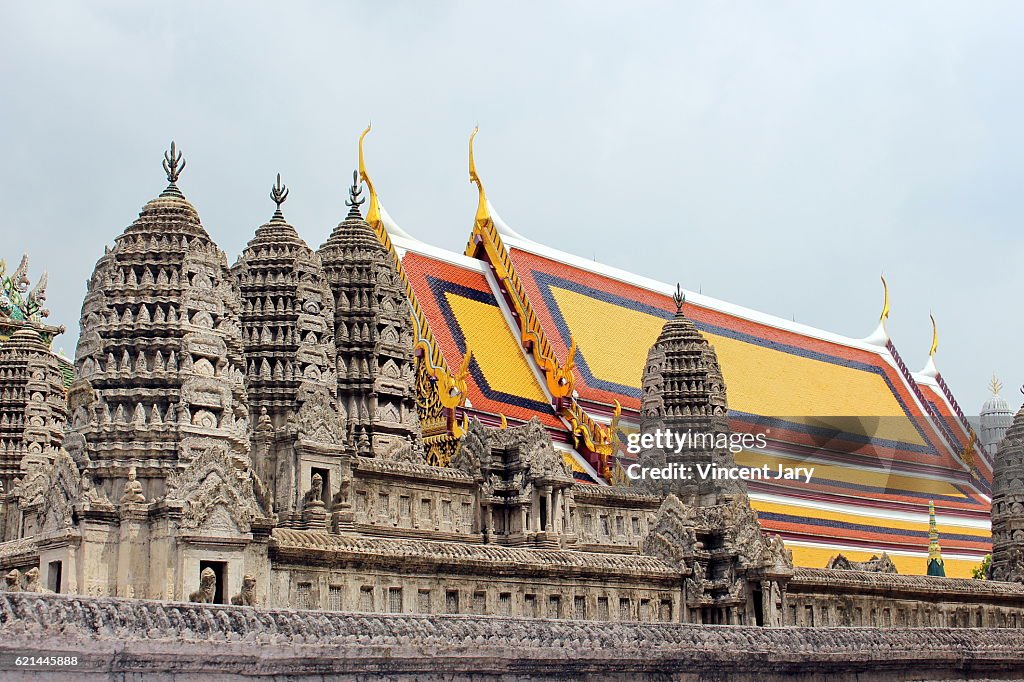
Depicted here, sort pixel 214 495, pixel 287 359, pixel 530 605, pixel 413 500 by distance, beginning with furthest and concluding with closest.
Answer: pixel 413 500 → pixel 287 359 → pixel 530 605 → pixel 214 495

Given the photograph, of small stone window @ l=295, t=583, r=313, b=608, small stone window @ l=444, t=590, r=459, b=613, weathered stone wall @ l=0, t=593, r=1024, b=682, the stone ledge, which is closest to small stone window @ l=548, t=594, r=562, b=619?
the stone ledge

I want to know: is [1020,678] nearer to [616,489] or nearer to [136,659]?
[616,489]

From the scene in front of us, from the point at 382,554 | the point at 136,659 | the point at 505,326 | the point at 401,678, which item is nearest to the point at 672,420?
the point at 505,326

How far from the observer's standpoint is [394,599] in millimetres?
27125

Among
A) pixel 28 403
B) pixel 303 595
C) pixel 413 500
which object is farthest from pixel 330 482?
pixel 28 403

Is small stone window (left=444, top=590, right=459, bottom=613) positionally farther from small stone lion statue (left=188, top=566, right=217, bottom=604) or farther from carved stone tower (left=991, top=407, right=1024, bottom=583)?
carved stone tower (left=991, top=407, right=1024, bottom=583)

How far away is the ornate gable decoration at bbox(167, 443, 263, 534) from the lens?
2478cm

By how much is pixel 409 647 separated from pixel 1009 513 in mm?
28898

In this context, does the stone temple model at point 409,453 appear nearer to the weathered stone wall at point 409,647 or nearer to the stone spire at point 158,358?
the stone spire at point 158,358

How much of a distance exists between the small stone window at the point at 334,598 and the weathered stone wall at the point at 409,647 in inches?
174

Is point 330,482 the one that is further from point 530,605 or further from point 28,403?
point 28,403

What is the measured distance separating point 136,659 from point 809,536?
116ft

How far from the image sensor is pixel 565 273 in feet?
168

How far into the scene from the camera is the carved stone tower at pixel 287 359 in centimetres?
3114
